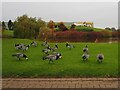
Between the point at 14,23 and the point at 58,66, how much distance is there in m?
14.5

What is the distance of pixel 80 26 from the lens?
70.0ft

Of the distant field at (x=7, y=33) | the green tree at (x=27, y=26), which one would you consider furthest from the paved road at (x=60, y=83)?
the green tree at (x=27, y=26)

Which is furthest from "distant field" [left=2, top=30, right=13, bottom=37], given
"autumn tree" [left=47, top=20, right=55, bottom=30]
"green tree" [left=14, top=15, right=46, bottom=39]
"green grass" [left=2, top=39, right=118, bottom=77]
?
"green grass" [left=2, top=39, right=118, bottom=77]

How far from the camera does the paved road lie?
7.87 meters

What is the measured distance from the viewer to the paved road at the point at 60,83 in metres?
7.87

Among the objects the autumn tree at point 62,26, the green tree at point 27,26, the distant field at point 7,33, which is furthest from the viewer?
the green tree at point 27,26

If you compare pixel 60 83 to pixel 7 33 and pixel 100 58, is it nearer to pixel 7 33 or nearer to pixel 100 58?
pixel 100 58

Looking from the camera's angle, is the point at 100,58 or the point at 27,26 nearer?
the point at 100,58

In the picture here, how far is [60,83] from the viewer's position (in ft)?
Result: 27.1

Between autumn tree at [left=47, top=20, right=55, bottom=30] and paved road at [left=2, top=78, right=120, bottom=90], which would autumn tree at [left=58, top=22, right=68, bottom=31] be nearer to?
autumn tree at [left=47, top=20, right=55, bottom=30]

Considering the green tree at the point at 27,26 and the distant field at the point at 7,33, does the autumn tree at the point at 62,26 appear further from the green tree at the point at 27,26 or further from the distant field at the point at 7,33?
the distant field at the point at 7,33

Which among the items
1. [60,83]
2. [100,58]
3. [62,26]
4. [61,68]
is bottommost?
[60,83]

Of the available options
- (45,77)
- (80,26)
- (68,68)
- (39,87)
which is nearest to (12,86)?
(39,87)

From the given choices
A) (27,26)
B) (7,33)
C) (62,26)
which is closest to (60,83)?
(62,26)
